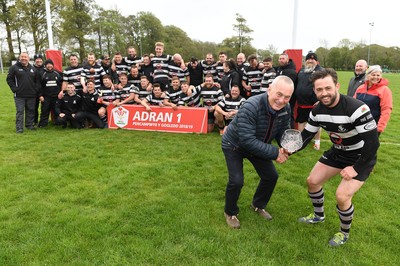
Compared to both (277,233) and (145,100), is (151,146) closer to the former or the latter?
(145,100)

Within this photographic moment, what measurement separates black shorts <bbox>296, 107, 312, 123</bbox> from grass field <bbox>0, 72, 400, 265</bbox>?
94cm

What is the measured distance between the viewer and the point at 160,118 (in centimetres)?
877

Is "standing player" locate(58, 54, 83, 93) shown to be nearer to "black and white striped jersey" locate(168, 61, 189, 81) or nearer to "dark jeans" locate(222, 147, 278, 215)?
"black and white striped jersey" locate(168, 61, 189, 81)

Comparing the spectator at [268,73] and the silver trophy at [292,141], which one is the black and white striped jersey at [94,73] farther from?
the silver trophy at [292,141]

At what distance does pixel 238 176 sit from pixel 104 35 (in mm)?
56199

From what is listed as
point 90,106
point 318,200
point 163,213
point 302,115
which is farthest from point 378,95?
point 90,106

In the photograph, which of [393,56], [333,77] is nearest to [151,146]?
[333,77]

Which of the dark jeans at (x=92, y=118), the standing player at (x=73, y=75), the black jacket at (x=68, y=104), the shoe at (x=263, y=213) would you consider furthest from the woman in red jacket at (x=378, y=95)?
the standing player at (x=73, y=75)

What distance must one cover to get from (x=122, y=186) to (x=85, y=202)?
67 centimetres

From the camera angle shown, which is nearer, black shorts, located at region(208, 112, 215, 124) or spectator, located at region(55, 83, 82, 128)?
black shorts, located at region(208, 112, 215, 124)

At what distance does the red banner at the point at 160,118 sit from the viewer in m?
8.62

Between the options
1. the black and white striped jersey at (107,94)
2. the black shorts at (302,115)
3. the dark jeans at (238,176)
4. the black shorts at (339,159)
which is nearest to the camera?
the black shorts at (339,159)

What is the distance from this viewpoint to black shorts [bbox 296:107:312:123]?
7113mm

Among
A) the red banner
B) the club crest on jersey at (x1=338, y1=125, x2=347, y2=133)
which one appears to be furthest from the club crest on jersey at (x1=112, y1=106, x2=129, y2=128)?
the club crest on jersey at (x1=338, y1=125, x2=347, y2=133)
